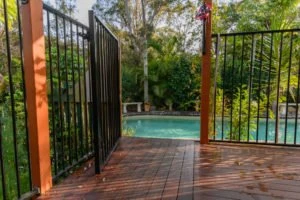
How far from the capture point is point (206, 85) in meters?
2.77

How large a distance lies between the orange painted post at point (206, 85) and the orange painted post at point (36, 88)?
5.89ft

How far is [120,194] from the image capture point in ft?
5.26

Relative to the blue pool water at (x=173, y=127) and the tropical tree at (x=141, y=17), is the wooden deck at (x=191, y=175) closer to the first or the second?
the blue pool water at (x=173, y=127)

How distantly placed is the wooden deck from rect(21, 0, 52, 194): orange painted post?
25 cm

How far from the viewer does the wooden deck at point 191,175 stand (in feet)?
5.27

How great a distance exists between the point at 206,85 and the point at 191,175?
120 cm

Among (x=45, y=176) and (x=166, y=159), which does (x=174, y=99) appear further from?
(x=45, y=176)

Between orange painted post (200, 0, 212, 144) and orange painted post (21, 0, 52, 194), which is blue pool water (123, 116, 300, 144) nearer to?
orange painted post (200, 0, 212, 144)

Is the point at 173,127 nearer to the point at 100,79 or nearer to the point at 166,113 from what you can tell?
the point at 166,113

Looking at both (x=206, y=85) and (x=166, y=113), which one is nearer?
(x=206, y=85)

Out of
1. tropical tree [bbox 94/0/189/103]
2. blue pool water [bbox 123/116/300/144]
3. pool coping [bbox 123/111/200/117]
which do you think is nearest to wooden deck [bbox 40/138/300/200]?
blue pool water [bbox 123/116/300/144]

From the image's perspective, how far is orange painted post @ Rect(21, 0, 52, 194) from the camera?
140cm

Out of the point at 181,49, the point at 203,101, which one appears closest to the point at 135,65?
the point at 181,49

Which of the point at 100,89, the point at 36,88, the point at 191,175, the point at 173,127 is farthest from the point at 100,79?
the point at 173,127
